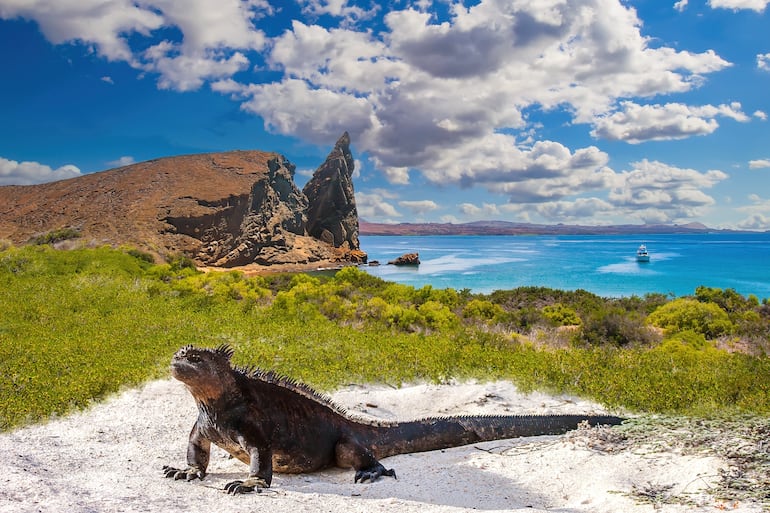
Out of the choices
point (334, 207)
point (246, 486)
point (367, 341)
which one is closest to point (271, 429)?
point (246, 486)

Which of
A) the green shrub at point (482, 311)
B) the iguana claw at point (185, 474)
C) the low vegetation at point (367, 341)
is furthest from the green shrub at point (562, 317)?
the iguana claw at point (185, 474)

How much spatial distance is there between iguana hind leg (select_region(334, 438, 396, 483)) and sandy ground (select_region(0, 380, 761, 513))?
0.42ft

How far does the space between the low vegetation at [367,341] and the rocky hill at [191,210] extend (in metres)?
32.6

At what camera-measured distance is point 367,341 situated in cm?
1077

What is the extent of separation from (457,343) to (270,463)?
267 inches

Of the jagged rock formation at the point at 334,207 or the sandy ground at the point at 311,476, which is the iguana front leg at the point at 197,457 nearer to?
the sandy ground at the point at 311,476

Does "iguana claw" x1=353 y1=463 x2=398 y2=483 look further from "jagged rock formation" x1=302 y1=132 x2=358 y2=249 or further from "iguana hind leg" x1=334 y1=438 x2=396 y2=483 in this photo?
"jagged rock formation" x1=302 y1=132 x2=358 y2=249

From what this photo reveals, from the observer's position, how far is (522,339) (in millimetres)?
13438

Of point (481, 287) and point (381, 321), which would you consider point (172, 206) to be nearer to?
point (481, 287)

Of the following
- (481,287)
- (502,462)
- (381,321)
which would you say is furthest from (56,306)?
(481,287)

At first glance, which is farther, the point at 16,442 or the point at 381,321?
the point at 381,321

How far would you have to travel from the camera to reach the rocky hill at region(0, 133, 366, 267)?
5291cm

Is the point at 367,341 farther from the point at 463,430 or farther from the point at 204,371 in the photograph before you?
the point at 204,371

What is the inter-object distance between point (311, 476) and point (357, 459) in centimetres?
45
